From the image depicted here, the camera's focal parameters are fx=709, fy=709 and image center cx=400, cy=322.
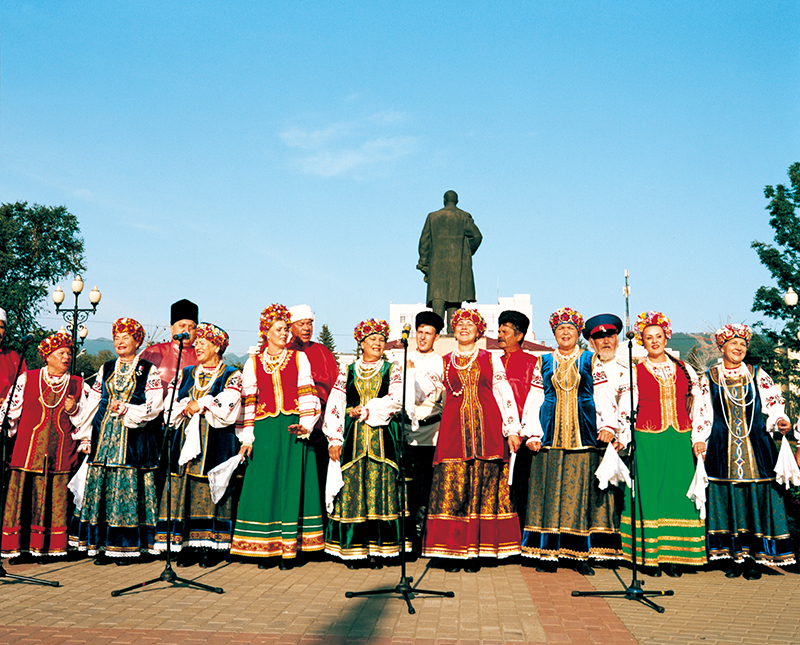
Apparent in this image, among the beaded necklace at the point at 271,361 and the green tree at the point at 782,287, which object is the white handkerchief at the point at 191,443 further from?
the green tree at the point at 782,287

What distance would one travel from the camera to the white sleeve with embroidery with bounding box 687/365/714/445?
20.0 ft

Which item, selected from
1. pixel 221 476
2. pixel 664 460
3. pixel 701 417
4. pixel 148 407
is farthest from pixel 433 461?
pixel 148 407

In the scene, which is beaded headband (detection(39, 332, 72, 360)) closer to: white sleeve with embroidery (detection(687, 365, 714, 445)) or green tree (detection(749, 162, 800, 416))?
white sleeve with embroidery (detection(687, 365, 714, 445))

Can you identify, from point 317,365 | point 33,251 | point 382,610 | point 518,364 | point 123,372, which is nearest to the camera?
point 382,610

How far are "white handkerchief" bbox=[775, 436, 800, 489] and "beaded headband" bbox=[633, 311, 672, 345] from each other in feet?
4.53

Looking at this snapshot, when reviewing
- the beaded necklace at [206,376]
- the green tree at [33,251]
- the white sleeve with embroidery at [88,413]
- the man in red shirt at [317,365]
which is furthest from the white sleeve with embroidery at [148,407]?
the green tree at [33,251]

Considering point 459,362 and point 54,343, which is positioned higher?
point 54,343

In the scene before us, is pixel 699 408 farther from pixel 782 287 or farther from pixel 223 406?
pixel 782 287

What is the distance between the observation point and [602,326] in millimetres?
6598

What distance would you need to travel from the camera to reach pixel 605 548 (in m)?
6.02

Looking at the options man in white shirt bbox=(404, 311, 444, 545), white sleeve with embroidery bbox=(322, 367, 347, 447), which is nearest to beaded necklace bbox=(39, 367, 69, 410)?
white sleeve with embroidery bbox=(322, 367, 347, 447)

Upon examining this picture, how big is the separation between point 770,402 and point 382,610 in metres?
3.86

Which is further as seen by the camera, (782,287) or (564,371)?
(782,287)

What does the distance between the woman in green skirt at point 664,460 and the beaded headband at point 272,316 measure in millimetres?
3122
